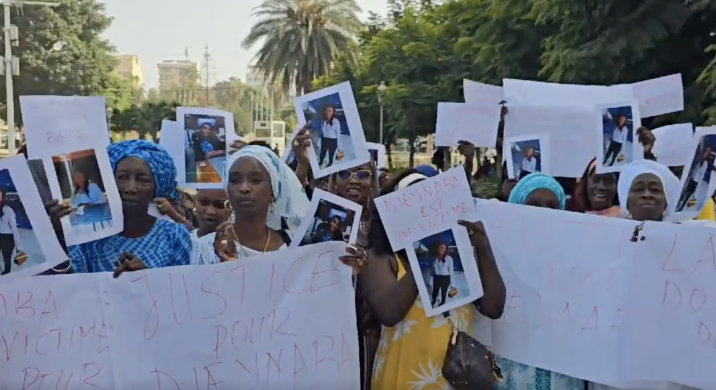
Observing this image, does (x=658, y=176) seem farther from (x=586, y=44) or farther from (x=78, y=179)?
(x=586, y=44)

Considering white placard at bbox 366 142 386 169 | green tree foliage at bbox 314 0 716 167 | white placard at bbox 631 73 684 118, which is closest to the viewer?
white placard at bbox 631 73 684 118

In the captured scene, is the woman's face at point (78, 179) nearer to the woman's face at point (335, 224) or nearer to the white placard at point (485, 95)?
the woman's face at point (335, 224)

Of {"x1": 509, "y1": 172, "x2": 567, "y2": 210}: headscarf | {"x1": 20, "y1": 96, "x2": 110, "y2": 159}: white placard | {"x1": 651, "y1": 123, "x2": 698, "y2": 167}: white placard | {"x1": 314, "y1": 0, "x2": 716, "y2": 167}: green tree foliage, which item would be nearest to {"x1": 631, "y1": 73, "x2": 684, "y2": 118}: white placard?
{"x1": 651, "y1": 123, "x2": 698, "y2": 167}: white placard

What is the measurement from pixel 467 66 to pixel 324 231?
2041 cm

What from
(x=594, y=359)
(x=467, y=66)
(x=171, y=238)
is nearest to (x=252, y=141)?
(x=171, y=238)

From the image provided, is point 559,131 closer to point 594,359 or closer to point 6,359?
point 594,359

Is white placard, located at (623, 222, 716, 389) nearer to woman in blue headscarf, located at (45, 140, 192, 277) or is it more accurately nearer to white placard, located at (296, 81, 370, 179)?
white placard, located at (296, 81, 370, 179)

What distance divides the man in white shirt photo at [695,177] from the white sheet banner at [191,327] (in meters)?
1.95

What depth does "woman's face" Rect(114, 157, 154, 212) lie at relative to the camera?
10.0 feet

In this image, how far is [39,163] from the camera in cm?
290

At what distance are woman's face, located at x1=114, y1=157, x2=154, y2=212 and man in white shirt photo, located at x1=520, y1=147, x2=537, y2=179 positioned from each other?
278cm

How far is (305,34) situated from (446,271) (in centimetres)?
3684

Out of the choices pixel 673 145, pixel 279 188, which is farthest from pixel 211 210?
pixel 673 145

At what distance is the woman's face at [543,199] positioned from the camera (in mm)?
3701
